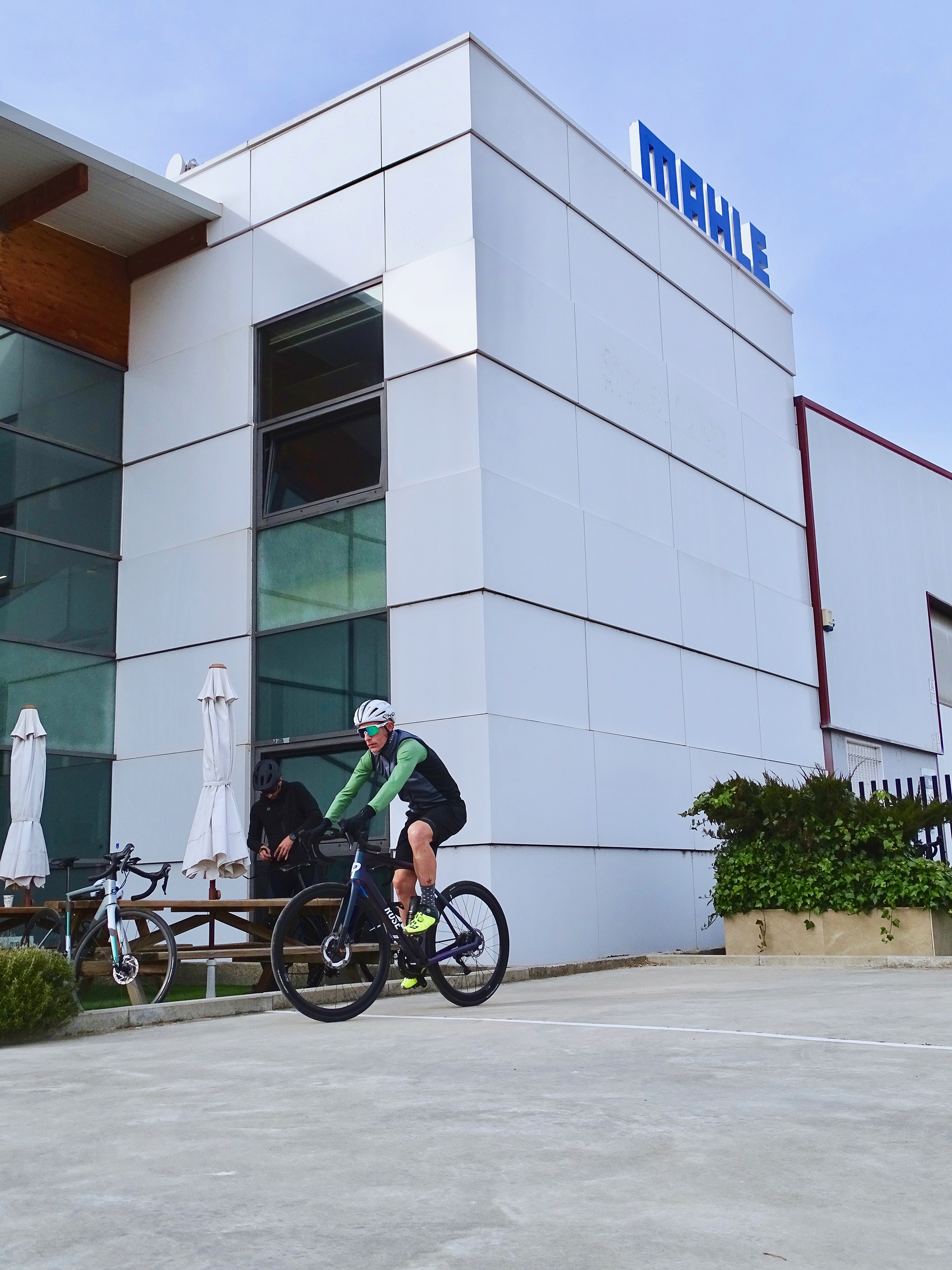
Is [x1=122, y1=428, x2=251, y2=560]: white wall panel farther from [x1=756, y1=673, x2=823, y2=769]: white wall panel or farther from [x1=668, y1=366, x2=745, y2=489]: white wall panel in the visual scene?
[x1=756, y1=673, x2=823, y2=769]: white wall panel

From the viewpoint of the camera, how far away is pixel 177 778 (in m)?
14.4

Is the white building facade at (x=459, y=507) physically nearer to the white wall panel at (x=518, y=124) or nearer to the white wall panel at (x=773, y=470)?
the white wall panel at (x=518, y=124)

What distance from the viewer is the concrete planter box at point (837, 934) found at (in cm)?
1124

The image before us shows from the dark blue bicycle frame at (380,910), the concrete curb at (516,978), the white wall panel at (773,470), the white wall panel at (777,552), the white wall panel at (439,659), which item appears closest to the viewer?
the dark blue bicycle frame at (380,910)

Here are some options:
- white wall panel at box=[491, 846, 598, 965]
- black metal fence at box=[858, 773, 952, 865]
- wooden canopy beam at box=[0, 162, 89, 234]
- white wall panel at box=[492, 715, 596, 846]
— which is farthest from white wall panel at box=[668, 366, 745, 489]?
wooden canopy beam at box=[0, 162, 89, 234]

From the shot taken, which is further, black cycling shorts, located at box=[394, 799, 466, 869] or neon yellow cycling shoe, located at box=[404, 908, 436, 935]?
black cycling shorts, located at box=[394, 799, 466, 869]

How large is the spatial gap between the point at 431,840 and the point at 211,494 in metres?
8.17

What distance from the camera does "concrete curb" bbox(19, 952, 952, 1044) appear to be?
24.5 ft

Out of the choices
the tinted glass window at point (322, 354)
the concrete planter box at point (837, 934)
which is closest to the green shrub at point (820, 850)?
the concrete planter box at point (837, 934)

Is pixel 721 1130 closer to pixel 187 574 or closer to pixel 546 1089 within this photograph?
pixel 546 1089

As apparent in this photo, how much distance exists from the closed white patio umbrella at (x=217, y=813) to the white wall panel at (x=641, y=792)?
12.9ft

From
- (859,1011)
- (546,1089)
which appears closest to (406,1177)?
(546,1089)

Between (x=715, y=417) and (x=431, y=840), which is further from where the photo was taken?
(x=715, y=417)

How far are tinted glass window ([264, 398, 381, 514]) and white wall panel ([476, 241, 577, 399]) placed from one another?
1500 mm
